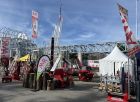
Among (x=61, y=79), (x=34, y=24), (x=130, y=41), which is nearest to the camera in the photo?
(x=130, y=41)

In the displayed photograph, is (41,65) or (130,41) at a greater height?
(130,41)

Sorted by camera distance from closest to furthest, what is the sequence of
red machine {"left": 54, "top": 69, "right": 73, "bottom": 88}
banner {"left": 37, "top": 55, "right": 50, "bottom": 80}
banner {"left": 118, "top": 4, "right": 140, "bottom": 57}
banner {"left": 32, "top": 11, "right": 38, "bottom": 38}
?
banner {"left": 118, "top": 4, "right": 140, "bottom": 57} < banner {"left": 37, "top": 55, "right": 50, "bottom": 80} < red machine {"left": 54, "top": 69, "right": 73, "bottom": 88} < banner {"left": 32, "top": 11, "right": 38, "bottom": 38}

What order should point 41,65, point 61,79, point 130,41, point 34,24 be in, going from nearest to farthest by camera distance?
point 130,41
point 41,65
point 61,79
point 34,24

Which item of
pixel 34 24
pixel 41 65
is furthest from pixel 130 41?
pixel 34 24

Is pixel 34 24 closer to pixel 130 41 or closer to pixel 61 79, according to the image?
pixel 61 79

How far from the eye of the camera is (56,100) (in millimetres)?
14758

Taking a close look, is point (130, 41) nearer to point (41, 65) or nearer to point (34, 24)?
point (41, 65)

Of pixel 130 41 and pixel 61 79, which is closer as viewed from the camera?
pixel 130 41

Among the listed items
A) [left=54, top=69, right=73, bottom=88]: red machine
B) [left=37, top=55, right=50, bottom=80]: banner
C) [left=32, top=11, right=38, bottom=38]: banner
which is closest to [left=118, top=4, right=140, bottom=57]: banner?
[left=37, top=55, right=50, bottom=80]: banner

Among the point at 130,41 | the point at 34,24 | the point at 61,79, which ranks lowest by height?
the point at 61,79

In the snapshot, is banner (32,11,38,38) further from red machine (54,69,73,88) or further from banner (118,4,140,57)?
banner (118,4,140,57)

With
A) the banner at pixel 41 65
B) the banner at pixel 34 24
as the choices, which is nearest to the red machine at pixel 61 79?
the banner at pixel 41 65

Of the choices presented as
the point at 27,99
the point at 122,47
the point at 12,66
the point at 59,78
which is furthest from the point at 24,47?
the point at 27,99

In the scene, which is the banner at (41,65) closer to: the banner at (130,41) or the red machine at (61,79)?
the red machine at (61,79)
